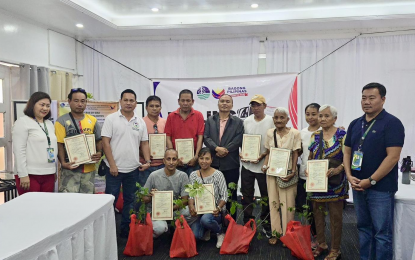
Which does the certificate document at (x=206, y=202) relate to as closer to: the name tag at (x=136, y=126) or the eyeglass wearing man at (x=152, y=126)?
the eyeglass wearing man at (x=152, y=126)

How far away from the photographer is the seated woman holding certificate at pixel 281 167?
127 inches

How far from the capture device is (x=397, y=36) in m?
5.36

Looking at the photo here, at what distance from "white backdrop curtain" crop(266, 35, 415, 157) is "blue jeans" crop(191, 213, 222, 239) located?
114 inches

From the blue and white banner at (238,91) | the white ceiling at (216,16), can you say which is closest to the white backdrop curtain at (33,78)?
the white ceiling at (216,16)

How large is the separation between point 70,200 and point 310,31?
467 cm

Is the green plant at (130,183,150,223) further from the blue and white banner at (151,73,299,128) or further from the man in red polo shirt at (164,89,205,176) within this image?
the blue and white banner at (151,73,299,128)

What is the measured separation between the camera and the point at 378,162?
2.45 meters

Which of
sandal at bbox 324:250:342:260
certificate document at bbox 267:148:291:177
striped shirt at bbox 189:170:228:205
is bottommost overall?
sandal at bbox 324:250:342:260

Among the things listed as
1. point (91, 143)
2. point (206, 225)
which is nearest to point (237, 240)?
point (206, 225)

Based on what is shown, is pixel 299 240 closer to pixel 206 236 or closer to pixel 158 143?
pixel 206 236

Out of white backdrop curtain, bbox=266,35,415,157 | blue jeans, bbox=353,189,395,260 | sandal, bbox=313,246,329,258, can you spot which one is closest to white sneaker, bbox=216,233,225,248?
sandal, bbox=313,246,329,258

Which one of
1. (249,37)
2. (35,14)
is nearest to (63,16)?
(35,14)

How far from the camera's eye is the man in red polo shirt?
3.68 m

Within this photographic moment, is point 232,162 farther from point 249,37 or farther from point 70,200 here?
point 249,37
